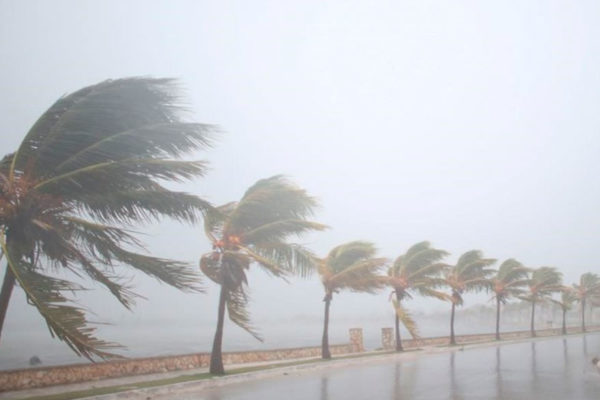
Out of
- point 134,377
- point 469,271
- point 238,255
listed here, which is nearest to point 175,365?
point 134,377

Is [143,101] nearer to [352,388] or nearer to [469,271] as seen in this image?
[352,388]

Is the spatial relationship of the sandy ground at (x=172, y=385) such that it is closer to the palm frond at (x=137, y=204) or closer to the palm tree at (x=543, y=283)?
the palm frond at (x=137, y=204)

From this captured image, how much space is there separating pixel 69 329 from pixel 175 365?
12.5 m

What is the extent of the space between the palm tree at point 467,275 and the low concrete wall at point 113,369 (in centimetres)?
1806

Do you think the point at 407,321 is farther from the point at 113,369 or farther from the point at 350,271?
the point at 113,369

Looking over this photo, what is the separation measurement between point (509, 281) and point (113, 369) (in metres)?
39.1

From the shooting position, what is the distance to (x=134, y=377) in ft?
53.4

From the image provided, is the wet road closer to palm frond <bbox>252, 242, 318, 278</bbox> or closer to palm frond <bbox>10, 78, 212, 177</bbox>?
palm frond <bbox>252, 242, 318, 278</bbox>

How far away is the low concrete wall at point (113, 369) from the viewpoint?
13377 millimetres

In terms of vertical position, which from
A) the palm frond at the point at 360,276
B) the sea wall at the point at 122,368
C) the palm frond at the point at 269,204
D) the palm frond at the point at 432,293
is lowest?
the sea wall at the point at 122,368

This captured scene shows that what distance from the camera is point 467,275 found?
39.4 meters

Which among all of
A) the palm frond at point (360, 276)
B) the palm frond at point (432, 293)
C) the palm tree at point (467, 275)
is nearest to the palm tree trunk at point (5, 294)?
the palm frond at point (360, 276)

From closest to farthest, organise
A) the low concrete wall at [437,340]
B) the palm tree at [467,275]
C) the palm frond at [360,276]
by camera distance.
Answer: the palm frond at [360,276] < the low concrete wall at [437,340] < the palm tree at [467,275]

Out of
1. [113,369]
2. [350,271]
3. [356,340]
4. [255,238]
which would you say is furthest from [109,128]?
[356,340]
